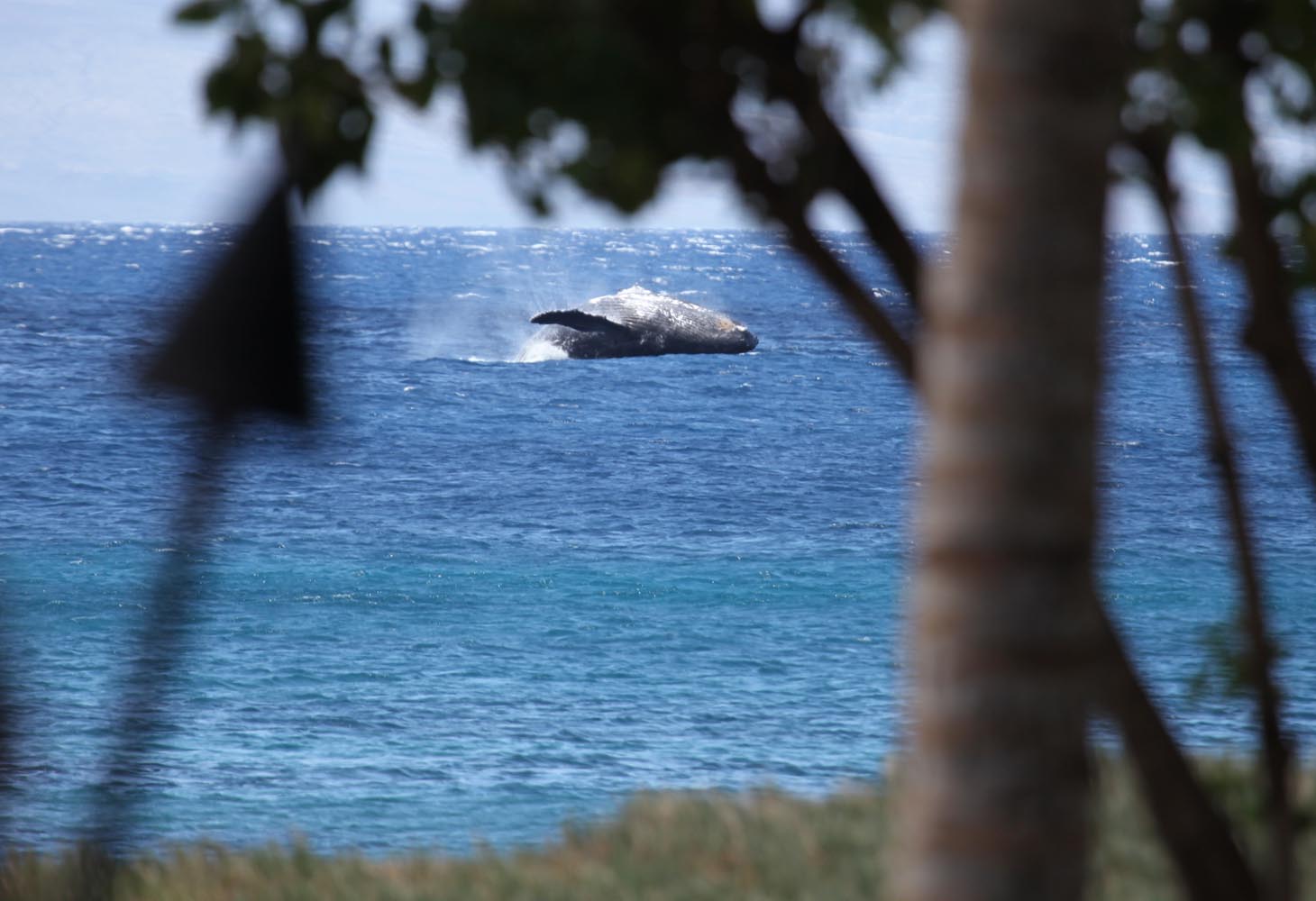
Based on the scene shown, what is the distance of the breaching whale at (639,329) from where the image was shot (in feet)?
181

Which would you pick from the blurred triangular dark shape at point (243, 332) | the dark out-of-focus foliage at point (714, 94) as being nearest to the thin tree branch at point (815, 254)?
the dark out-of-focus foliage at point (714, 94)

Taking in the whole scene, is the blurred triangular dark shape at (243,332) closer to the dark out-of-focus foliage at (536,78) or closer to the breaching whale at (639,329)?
the dark out-of-focus foliage at (536,78)

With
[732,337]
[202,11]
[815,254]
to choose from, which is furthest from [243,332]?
[732,337]

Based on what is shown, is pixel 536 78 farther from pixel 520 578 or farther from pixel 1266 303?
pixel 520 578

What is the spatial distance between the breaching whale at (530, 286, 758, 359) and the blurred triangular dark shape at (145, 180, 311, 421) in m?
50.8

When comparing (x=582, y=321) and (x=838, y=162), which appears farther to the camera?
(x=582, y=321)

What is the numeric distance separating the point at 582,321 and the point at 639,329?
8.85 feet

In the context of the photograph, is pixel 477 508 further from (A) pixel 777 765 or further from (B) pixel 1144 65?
(B) pixel 1144 65

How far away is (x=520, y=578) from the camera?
90.6 ft

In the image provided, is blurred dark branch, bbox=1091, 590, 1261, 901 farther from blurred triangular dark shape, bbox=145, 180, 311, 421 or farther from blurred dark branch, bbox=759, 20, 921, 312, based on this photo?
blurred triangular dark shape, bbox=145, 180, 311, 421

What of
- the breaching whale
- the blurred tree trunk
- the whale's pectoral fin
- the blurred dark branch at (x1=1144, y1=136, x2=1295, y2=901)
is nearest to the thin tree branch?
the blurred dark branch at (x1=1144, y1=136, x2=1295, y2=901)

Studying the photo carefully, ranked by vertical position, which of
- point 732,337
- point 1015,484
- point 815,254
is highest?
point 815,254

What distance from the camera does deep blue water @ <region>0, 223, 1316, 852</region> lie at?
15.5m

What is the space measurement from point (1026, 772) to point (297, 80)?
2.85 metres
